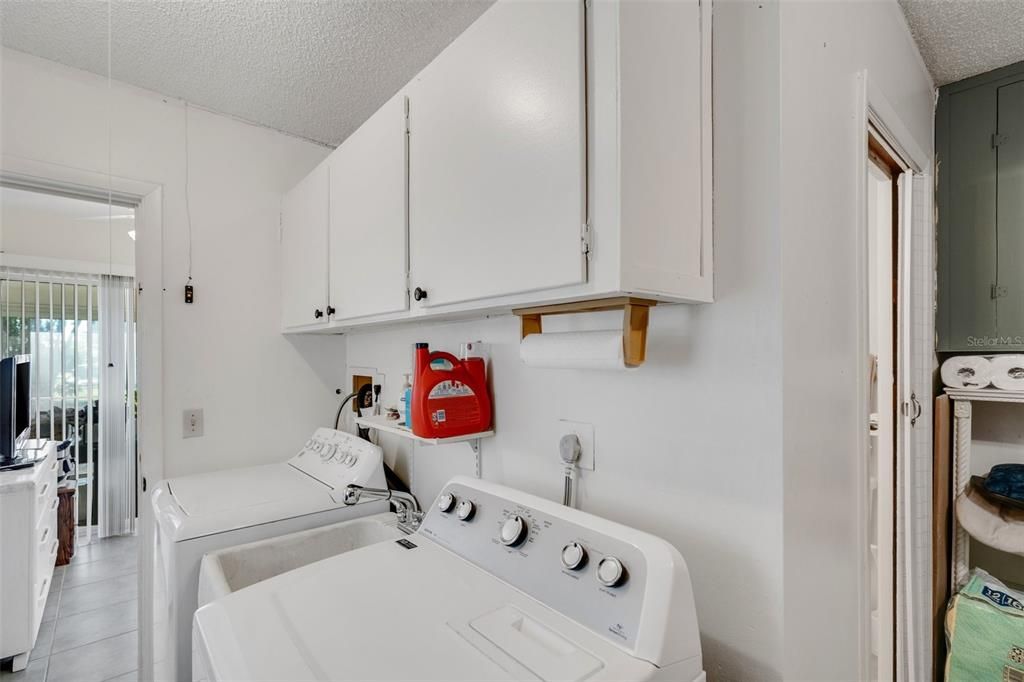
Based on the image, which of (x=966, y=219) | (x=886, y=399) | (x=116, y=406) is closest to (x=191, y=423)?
(x=116, y=406)

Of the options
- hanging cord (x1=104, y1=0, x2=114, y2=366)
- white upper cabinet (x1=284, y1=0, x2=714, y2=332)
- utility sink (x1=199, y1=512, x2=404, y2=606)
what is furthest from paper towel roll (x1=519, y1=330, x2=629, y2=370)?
hanging cord (x1=104, y1=0, x2=114, y2=366)

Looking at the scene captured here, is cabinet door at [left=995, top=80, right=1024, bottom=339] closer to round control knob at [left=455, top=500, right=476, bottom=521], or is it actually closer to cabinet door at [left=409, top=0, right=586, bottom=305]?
cabinet door at [left=409, top=0, right=586, bottom=305]

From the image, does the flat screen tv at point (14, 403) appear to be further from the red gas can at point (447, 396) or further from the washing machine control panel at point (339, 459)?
the red gas can at point (447, 396)

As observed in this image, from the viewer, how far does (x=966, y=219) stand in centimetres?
187

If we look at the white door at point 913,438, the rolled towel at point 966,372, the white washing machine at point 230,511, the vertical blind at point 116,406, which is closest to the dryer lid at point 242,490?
the white washing machine at point 230,511

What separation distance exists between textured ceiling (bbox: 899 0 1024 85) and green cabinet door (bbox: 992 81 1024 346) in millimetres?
145

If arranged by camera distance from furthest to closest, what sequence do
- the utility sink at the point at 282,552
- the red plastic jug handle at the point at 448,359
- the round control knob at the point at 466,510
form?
the red plastic jug handle at the point at 448,359, the utility sink at the point at 282,552, the round control knob at the point at 466,510

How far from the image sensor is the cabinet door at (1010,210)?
178cm

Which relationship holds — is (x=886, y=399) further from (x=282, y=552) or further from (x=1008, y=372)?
(x=282, y=552)

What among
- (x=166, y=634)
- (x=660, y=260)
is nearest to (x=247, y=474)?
(x=166, y=634)

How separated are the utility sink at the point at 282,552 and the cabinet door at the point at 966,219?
90.4 inches

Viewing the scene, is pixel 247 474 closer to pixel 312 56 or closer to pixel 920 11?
pixel 312 56

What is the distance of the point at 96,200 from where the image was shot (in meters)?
1.80

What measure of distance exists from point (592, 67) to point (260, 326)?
190 cm
